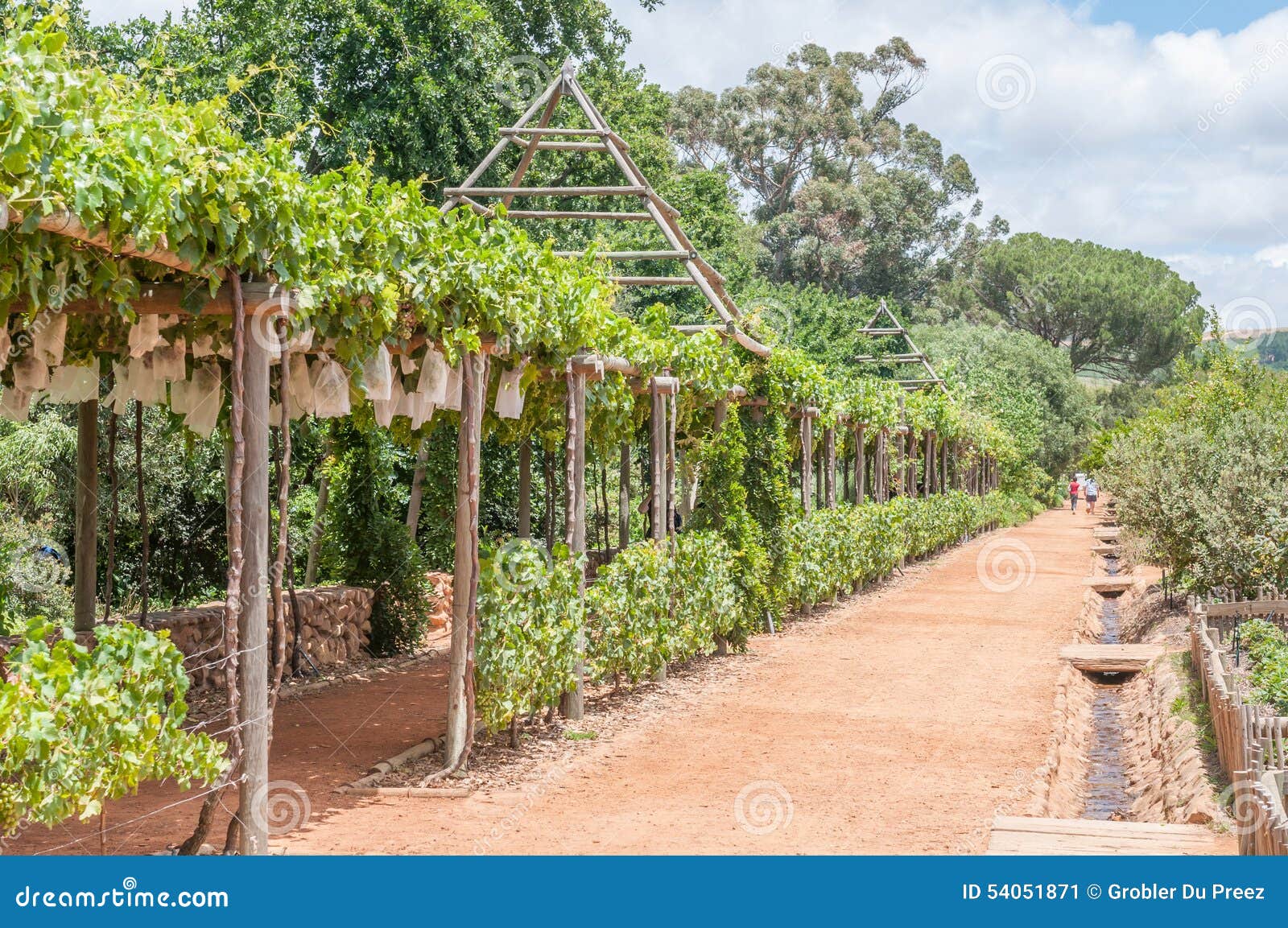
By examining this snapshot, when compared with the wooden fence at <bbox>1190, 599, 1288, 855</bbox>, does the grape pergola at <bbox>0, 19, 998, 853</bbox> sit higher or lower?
higher

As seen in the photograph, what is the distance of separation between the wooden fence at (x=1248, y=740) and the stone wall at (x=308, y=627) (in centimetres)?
685

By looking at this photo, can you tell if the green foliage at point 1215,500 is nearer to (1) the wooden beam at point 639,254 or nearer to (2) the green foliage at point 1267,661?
(2) the green foliage at point 1267,661

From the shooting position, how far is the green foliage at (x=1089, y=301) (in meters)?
58.0

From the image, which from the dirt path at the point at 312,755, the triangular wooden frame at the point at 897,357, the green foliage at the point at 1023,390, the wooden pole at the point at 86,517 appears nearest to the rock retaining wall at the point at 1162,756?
the dirt path at the point at 312,755

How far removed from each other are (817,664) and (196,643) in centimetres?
572

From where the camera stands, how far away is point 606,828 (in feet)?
20.6

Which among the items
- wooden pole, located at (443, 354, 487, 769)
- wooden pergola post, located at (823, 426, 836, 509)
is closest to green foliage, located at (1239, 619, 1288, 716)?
wooden pole, located at (443, 354, 487, 769)

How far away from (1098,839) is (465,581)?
11.8 feet

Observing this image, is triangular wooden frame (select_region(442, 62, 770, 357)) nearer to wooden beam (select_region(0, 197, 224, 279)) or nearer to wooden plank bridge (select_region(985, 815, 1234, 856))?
wooden plank bridge (select_region(985, 815, 1234, 856))

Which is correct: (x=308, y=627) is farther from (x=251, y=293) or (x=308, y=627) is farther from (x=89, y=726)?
(x=89, y=726)

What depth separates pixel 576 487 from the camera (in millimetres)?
9031

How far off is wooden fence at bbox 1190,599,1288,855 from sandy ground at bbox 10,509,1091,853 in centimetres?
115

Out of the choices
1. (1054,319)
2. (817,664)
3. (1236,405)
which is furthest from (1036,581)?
(1054,319)

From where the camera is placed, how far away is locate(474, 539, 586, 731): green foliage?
7512 millimetres
